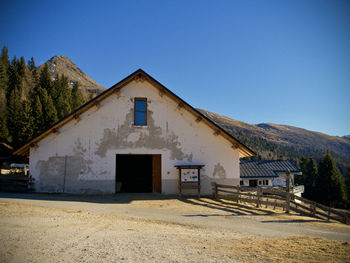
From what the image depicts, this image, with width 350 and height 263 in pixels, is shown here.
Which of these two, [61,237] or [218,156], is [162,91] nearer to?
[218,156]

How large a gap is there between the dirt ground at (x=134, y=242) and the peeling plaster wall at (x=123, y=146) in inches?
246

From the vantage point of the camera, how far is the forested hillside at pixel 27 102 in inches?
2229

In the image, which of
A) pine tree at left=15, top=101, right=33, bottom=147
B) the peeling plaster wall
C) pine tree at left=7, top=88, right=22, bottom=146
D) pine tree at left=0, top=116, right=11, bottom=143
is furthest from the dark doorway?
pine tree at left=0, top=116, right=11, bottom=143

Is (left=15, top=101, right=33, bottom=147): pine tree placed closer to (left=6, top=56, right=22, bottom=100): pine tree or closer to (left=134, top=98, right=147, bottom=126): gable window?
(left=6, top=56, right=22, bottom=100): pine tree

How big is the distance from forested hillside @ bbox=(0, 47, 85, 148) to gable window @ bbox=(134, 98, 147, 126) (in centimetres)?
4986

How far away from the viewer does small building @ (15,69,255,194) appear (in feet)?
51.4

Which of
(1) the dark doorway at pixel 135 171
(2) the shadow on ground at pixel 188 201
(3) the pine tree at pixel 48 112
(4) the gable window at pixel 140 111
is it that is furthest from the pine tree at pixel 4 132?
(4) the gable window at pixel 140 111

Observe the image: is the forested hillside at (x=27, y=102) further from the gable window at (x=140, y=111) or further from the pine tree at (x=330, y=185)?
the pine tree at (x=330, y=185)

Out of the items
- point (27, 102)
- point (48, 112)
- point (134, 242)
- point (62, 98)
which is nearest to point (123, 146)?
point (134, 242)

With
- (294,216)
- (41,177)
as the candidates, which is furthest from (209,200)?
(41,177)

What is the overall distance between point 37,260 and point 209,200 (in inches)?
455

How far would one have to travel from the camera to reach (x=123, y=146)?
52.9 ft

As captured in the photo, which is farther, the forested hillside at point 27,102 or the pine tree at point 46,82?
the pine tree at point 46,82

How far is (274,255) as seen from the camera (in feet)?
18.4
